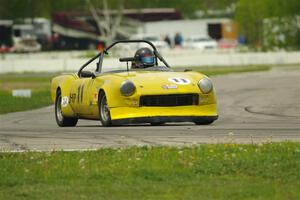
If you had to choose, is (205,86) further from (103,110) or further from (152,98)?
(103,110)

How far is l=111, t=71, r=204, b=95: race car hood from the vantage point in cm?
1569

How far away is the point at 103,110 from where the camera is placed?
1631cm

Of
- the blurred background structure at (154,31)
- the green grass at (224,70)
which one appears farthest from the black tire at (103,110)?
the blurred background structure at (154,31)

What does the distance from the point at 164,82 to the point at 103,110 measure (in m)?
1.09

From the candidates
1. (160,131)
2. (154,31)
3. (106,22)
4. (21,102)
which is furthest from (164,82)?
(154,31)

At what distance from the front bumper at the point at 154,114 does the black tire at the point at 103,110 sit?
0.78 feet

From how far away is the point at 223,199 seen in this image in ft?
28.1

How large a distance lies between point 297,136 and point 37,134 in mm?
3566

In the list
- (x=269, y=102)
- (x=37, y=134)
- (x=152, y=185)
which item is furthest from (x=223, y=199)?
(x=269, y=102)

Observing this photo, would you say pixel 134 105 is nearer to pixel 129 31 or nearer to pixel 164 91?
pixel 164 91

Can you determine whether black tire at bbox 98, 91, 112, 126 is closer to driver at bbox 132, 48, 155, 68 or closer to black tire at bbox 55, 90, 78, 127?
driver at bbox 132, 48, 155, 68

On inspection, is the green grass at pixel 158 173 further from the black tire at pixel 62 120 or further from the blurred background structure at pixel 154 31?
the blurred background structure at pixel 154 31

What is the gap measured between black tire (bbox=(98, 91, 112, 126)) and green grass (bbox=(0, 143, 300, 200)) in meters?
4.40

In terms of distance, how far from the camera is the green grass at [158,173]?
8.89 meters
